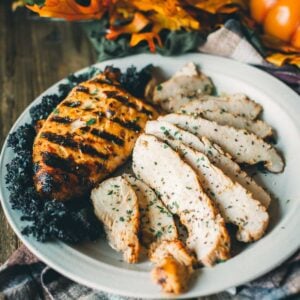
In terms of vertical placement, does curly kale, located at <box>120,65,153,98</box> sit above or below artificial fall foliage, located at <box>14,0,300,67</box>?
below

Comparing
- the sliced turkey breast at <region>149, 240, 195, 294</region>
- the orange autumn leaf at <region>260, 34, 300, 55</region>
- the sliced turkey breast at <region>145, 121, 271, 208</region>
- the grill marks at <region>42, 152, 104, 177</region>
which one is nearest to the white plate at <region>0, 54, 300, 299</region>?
the sliced turkey breast at <region>149, 240, 195, 294</region>

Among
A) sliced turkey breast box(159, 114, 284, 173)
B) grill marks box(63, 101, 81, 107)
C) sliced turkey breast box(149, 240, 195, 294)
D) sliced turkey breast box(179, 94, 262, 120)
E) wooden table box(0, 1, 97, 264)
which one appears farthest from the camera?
wooden table box(0, 1, 97, 264)

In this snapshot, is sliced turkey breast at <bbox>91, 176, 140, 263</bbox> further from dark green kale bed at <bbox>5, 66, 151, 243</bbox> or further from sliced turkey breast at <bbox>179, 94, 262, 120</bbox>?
sliced turkey breast at <bbox>179, 94, 262, 120</bbox>

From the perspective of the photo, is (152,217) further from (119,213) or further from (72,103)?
(72,103)

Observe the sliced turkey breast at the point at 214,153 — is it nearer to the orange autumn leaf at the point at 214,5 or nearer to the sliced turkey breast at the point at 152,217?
the sliced turkey breast at the point at 152,217

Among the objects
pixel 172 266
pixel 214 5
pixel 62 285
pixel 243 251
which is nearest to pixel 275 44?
pixel 214 5

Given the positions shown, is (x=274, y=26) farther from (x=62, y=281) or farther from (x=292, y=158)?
(x=62, y=281)
